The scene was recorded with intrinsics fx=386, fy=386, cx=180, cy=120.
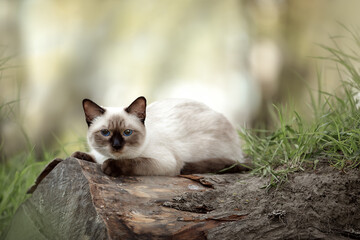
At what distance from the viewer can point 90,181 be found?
78.8 inches

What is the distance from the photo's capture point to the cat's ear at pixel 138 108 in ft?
8.02

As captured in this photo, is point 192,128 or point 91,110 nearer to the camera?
point 91,110

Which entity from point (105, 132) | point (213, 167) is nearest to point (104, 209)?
point (105, 132)

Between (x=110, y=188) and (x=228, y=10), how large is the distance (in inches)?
174


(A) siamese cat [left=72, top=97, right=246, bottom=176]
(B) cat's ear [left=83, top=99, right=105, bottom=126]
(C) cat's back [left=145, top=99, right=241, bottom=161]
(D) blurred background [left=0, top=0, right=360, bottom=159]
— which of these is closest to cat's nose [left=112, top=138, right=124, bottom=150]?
(A) siamese cat [left=72, top=97, right=246, bottom=176]

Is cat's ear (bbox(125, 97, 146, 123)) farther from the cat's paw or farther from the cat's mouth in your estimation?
the cat's paw

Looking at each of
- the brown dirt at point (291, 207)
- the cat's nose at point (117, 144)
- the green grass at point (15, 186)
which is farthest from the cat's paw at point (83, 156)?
the brown dirt at point (291, 207)

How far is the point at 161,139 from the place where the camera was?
270 cm

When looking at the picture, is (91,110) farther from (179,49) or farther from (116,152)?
(179,49)

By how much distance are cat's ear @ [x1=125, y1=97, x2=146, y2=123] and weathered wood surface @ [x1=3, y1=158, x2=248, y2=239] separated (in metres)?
0.41

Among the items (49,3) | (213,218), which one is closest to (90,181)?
(213,218)

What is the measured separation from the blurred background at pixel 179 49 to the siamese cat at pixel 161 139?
A: 2.50 m

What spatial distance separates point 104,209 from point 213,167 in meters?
1.04

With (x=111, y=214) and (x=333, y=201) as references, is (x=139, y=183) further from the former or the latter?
(x=333, y=201)
